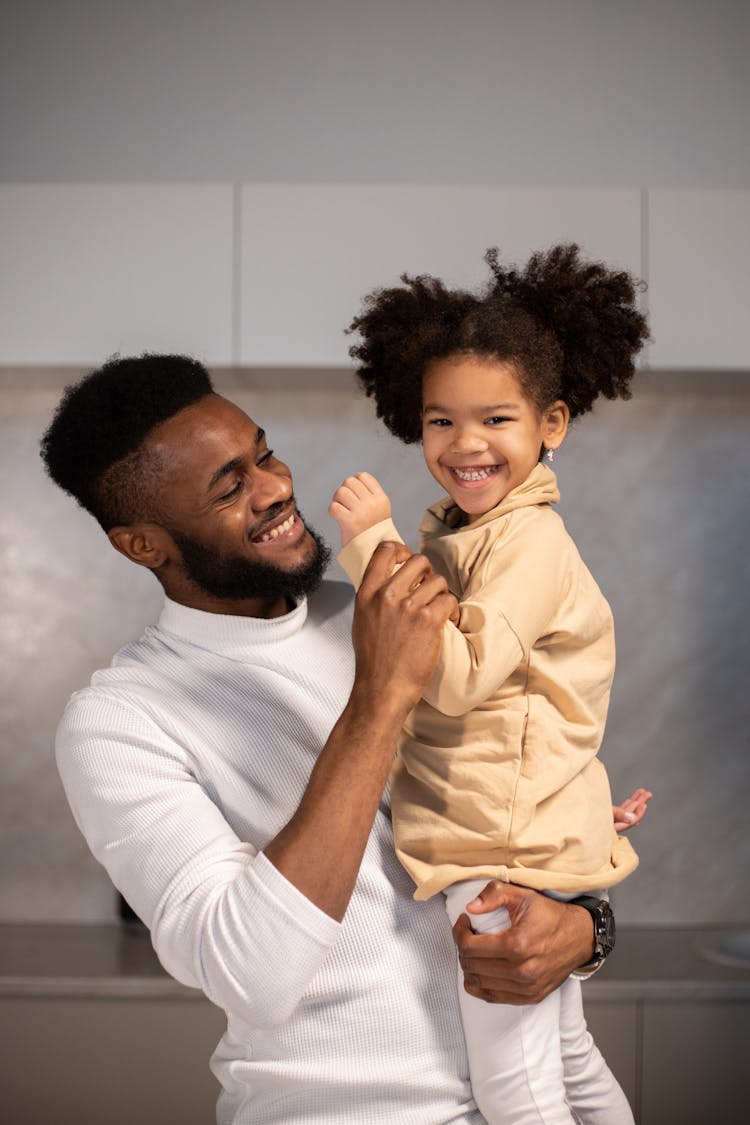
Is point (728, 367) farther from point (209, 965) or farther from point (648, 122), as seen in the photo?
point (209, 965)

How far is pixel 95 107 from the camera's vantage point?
258 cm

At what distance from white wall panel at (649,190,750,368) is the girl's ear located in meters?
0.95

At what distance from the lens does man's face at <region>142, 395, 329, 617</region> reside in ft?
4.10

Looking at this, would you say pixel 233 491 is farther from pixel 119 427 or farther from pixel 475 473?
pixel 475 473

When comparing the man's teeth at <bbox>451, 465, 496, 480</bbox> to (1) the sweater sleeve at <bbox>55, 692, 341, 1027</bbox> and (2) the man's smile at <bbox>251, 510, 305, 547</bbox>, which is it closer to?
(2) the man's smile at <bbox>251, 510, 305, 547</bbox>

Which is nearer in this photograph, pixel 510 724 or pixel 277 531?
pixel 510 724

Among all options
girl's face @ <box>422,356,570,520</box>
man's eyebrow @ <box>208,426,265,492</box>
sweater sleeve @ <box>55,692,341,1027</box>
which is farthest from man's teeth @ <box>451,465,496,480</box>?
sweater sleeve @ <box>55,692,341,1027</box>

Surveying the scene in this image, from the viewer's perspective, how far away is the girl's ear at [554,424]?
4.33 feet

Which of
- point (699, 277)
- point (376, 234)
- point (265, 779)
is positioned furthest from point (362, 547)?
point (699, 277)

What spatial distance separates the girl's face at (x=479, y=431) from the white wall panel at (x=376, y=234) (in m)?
0.99

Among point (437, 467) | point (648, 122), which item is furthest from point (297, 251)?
point (437, 467)

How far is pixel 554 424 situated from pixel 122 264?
46.7 inches

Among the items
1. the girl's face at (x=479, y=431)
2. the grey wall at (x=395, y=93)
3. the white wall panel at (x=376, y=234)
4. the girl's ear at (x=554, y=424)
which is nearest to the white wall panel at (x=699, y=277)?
the white wall panel at (x=376, y=234)

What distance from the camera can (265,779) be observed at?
1.19 m
